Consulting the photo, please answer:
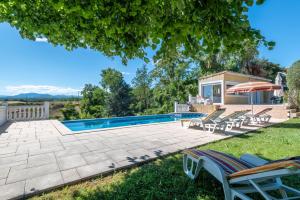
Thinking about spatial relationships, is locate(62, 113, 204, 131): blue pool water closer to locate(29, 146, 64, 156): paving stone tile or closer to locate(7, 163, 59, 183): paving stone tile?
locate(29, 146, 64, 156): paving stone tile

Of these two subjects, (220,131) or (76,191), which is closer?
(76,191)

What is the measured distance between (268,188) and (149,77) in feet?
79.0

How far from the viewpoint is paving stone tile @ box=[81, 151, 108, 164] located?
4.29 metres

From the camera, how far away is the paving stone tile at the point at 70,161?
3.91 metres

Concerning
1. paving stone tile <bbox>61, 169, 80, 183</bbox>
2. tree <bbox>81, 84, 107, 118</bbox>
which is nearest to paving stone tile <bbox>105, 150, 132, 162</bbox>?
paving stone tile <bbox>61, 169, 80, 183</bbox>

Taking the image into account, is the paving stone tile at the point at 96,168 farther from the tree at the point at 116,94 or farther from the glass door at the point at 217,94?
the glass door at the point at 217,94

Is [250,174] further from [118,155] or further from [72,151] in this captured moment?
[72,151]

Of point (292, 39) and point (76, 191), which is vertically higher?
point (292, 39)

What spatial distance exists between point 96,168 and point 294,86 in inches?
613

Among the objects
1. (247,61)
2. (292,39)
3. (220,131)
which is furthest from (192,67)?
(220,131)

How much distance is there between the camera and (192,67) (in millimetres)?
25922

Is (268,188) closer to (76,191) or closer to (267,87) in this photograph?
(76,191)

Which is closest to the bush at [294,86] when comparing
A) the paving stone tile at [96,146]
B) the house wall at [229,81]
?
the house wall at [229,81]

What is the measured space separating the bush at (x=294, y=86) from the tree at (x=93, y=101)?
17726 millimetres
